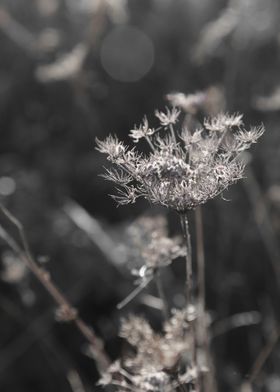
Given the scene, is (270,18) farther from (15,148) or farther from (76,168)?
(15,148)

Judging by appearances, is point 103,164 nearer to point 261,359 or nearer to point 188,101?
point 188,101

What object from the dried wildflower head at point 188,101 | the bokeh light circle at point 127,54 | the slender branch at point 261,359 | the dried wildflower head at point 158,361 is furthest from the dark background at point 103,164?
the dried wildflower head at point 188,101

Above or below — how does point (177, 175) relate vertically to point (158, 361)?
above

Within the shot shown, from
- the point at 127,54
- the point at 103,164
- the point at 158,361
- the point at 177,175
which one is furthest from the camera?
the point at 127,54

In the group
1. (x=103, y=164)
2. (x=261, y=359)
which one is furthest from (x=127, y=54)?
→ (x=261, y=359)

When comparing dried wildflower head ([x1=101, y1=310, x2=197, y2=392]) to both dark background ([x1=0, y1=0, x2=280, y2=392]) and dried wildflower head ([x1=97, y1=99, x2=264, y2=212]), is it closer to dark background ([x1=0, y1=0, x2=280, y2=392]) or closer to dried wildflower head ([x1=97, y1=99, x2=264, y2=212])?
dried wildflower head ([x1=97, y1=99, x2=264, y2=212])

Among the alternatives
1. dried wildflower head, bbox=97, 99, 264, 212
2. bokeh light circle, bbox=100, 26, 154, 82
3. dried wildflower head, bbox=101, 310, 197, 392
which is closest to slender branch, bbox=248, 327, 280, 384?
dried wildflower head, bbox=101, 310, 197, 392
